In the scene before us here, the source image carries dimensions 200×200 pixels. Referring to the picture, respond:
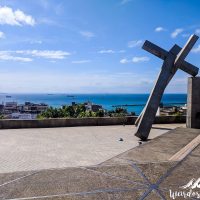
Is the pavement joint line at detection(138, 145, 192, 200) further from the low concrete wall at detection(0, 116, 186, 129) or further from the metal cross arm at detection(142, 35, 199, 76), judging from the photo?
the low concrete wall at detection(0, 116, 186, 129)

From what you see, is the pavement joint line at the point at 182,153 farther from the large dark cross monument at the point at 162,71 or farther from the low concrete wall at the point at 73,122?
the low concrete wall at the point at 73,122

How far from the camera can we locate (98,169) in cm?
479

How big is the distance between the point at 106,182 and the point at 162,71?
8.58 meters

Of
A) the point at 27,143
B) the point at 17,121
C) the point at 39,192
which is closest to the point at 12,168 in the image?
the point at 27,143

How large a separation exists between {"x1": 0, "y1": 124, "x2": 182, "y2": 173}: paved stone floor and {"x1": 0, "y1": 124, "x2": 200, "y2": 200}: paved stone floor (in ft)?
11.4

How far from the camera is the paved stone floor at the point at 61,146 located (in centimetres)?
842

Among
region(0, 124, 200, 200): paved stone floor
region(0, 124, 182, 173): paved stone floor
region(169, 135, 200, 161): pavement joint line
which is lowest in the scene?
region(0, 124, 182, 173): paved stone floor

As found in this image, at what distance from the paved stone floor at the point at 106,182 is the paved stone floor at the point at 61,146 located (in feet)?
11.4

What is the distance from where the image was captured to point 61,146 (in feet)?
35.0

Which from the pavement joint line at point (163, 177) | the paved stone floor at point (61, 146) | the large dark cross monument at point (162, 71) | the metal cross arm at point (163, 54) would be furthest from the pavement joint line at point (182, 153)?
the metal cross arm at point (163, 54)

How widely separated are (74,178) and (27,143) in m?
7.10

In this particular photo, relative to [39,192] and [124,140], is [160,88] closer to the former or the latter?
[124,140]

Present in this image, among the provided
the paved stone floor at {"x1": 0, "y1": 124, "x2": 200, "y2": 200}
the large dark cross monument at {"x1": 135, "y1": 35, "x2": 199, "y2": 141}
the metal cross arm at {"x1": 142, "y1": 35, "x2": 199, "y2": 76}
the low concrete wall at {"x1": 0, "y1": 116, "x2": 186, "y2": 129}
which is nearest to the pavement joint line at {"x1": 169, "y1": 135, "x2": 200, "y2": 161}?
the paved stone floor at {"x1": 0, "y1": 124, "x2": 200, "y2": 200}

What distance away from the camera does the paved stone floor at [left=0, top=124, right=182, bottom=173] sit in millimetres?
8418
